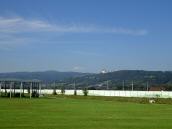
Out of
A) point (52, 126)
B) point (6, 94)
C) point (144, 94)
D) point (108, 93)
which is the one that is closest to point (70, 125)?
point (52, 126)

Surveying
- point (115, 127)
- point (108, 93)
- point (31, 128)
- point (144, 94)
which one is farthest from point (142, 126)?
point (108, 93)

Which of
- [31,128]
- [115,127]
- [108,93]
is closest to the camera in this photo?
[31,128]

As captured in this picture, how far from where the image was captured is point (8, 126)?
23984 mm

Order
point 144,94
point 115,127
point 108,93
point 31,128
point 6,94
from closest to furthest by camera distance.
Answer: point 31,128
point 115,127
point 6,94
point 144,94
point 108,93

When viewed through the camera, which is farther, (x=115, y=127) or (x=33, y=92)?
(x=33, y=92)

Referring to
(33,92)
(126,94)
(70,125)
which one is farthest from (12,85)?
(70,125)

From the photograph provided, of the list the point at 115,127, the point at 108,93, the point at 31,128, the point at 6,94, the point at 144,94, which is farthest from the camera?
the point at 108,93

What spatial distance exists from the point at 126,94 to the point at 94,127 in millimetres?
78939

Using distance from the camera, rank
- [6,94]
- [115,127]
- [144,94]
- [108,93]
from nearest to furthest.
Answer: [115,127] < [6,94] < [144,94] < [108,93]

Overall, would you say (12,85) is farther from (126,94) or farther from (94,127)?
(94,127)

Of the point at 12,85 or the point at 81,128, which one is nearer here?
the point at 81,128

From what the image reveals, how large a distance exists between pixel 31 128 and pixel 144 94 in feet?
249

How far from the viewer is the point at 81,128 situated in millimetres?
23797

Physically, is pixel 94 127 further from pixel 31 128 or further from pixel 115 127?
pixel 31 128
